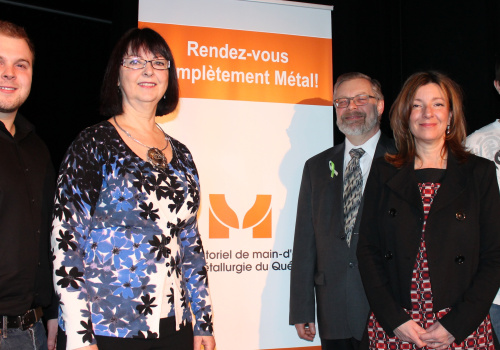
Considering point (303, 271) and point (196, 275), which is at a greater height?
point (196, 275)

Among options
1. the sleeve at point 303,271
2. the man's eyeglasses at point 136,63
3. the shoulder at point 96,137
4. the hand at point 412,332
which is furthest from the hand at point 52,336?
the hand at point 412,332

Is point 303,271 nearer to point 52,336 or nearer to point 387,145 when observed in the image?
point 387,145

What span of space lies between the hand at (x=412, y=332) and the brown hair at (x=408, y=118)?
68 centimetres

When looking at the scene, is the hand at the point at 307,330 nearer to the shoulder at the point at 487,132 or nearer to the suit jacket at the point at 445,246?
the suit jacket at the point at 445,246

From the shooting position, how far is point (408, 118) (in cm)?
232

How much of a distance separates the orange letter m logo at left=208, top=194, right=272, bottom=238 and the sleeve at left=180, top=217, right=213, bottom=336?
3.46 feet

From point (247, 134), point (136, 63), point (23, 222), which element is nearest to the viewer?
point (23, 222)

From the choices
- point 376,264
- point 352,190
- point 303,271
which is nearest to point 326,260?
point 303,271

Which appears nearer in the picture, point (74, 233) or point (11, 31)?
point (74, 233)

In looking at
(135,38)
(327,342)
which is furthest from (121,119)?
(327,342)

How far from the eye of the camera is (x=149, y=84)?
2.05m

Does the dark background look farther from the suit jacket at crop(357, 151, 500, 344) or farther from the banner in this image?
the suit jacket at crop(357, 151, 500, 344)

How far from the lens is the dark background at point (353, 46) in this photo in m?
3.33

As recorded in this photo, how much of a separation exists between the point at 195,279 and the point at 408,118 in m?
1.17
